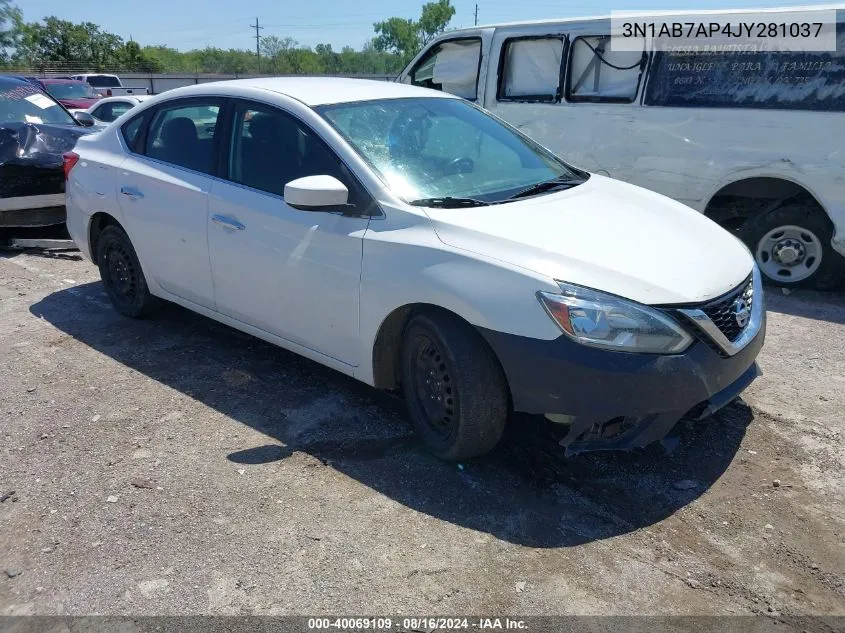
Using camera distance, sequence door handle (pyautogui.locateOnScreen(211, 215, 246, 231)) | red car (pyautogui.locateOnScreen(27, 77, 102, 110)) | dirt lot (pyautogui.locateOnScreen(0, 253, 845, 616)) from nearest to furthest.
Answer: dirt lot (pyautogui.locateOnScreen(0, 253, 845, 616))
door handle (pyautogui.locateOnScreen(211, 215, 246, 231))
red car (pyautogui.locateOnScreen(27, 77, 102, 110))

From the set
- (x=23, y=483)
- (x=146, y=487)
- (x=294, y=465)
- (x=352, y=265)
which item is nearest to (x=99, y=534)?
(x=146, y=487)

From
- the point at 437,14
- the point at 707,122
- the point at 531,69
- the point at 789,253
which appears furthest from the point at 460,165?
the point at 437,14

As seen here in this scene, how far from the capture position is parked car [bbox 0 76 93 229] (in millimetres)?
7297

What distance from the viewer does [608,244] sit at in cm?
333

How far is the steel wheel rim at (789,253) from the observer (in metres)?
6.20

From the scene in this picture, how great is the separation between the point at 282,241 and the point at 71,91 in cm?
2227

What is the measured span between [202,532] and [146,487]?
Result: 0.50 metres

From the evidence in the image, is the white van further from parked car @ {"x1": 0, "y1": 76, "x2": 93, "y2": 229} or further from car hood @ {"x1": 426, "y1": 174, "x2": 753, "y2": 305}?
parked car @ {"x1": 0, "y1": 76, "x2": 93, "y2": 229}

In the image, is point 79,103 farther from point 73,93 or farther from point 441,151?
point 441,151

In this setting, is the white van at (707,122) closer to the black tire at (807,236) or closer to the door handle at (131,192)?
the black tire at (807,236)

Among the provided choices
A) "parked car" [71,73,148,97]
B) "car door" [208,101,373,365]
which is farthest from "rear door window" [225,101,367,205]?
"parked car" [71,73,148,97]

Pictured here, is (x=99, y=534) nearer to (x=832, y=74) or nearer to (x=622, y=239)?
(x=622, y=239)

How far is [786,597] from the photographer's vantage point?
269 centimetres

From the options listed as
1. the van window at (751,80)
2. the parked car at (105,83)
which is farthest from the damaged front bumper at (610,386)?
the parked car at (105,83)
